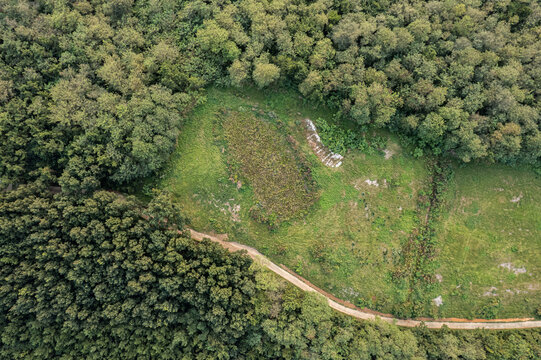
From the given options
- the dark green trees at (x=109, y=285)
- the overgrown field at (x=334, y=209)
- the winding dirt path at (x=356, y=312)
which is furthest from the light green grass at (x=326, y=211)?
the dark green trees at (x=109, y=285)

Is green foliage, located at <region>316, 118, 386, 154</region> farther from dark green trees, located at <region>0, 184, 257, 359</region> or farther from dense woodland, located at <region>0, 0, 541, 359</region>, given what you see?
dark green trees, located at <region>0, 184, 257, 359</region>

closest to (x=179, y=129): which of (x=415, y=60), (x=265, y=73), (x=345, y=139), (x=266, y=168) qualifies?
(x=266, y=168)

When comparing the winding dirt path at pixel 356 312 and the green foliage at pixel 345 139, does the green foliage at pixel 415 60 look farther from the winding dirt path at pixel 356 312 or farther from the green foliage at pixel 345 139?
the winding dirt path at pixel 356 312

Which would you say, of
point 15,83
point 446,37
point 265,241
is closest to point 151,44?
point 15,83

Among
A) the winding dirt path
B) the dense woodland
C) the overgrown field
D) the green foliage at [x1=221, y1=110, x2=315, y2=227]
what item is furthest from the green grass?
the green foliage at [x1=221, y1=110, x2=315, y2=227]

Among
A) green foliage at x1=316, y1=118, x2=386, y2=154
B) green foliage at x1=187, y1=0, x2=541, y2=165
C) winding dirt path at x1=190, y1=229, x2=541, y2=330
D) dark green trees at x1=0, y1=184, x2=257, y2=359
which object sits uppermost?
green foliage at x1=187, y1=0, x2=541, y2=165

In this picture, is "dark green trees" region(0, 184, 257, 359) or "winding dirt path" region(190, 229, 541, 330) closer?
"dark green trees" region(0, 184, 257, 359)
